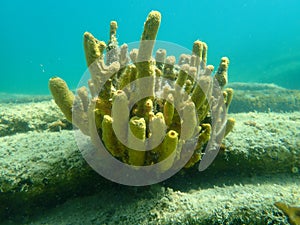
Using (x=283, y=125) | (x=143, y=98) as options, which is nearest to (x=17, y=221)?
(x=143, y=98)

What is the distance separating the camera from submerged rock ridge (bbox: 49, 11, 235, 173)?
2.03 metres

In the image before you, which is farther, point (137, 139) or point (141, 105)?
point (141, 105)

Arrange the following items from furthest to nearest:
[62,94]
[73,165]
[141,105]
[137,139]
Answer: [73,165] < [62,94] < [141,105] < [137,139]

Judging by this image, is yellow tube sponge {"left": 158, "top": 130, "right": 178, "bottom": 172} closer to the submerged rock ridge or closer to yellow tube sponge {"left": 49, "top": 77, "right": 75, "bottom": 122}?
the submerged rock ridge

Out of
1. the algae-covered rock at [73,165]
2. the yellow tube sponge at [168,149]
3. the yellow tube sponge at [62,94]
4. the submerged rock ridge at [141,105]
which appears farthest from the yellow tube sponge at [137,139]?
the yellow tube sponge at [62,94]

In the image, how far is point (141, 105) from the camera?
2230mm

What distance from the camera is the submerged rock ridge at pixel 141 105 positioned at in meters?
2.03

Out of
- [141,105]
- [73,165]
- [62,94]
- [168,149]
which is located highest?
[62,94]

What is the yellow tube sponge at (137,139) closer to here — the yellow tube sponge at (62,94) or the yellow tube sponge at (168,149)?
the yellow tube sponge at (168,149)

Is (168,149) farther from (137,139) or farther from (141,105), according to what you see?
(141,105)

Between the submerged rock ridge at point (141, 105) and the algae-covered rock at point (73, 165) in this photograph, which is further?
the algae-covered rock at point (73, 165)

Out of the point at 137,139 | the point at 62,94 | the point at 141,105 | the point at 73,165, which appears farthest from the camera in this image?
the point at 73,165

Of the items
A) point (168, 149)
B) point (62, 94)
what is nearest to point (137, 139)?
point (168, 149)

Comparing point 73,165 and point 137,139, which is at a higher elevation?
point 137,139
